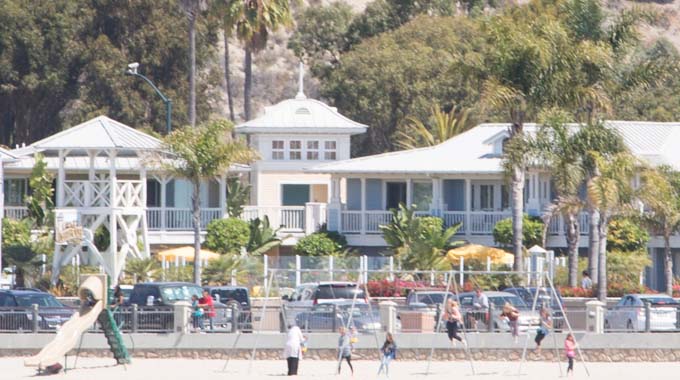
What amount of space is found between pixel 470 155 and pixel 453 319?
23057mm

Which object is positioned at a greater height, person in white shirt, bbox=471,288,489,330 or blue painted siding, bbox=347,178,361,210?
blue painted siding, bbox=347,178,361,210

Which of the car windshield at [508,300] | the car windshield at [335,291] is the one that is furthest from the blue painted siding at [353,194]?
the car windshield at [508,300]

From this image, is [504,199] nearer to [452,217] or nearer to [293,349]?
[452,217]

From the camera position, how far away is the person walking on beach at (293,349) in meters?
41.7

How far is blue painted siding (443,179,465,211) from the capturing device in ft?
219

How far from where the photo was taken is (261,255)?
63.8 m

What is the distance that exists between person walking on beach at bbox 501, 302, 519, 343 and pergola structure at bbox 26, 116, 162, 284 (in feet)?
56.3

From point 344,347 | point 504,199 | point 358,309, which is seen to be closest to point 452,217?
point 504,199

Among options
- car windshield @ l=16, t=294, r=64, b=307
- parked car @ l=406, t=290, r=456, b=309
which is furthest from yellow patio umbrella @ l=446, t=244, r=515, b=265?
car windshield @ l=16, t=294, r=64, b=307

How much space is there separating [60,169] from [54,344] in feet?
Result: 63.3

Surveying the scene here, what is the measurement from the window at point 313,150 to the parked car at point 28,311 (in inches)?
1008

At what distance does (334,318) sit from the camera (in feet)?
151

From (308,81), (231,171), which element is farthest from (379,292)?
(308,81)

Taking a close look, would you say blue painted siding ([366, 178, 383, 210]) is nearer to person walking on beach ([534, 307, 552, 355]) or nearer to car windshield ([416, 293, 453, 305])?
car windshield ([416, 293, 453, 305])
